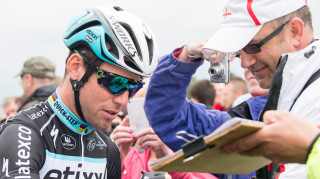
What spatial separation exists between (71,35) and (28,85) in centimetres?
394

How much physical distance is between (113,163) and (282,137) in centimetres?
188

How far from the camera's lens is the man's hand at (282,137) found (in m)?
1.86

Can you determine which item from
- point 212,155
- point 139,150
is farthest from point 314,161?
point 139,150

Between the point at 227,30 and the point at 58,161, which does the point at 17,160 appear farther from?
the point at 227,30

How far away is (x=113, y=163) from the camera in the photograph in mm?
3447

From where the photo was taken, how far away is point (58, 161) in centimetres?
296

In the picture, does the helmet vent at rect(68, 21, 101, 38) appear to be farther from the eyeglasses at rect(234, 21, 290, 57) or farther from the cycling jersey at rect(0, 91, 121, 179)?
the eyeglasses at rect(234, 21, 290, 57)

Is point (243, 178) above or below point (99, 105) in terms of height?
below

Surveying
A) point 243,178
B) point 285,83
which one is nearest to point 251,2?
point 285,83

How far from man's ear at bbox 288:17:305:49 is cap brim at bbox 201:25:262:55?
253mm

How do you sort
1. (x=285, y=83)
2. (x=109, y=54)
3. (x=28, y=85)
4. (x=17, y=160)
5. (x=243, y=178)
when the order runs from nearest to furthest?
(x=17, y=160) < (x=285, y=83) < (x=109, y=54) < (x=243, y=178) < (x=28, y=85)

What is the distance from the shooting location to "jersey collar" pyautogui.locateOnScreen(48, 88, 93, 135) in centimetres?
315

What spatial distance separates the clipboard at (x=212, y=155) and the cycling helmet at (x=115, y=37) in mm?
1132

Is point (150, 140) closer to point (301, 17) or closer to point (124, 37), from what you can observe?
point (124, 37)
